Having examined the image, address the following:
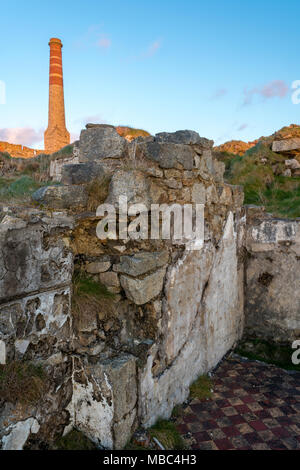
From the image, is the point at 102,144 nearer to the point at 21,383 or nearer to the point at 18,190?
the point at 21,383

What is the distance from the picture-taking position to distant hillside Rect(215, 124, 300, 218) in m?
6.22

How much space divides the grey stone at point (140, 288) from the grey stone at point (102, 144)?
936 millimetres

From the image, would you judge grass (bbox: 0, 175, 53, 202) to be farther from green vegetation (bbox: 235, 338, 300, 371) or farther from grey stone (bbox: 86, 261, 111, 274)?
green vegetation (bbox: 235, 338, 300, 371)

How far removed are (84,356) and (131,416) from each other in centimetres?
52

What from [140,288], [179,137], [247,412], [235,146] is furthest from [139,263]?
[235,146]

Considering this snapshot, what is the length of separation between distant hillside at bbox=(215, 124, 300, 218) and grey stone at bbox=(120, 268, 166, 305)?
153 inches

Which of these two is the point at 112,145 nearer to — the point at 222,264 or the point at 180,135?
the point at 180,135

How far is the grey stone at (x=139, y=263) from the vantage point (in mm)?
2260

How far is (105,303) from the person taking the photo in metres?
2.26

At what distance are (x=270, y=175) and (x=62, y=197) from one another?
6151 millimetres

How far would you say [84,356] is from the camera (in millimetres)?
2145

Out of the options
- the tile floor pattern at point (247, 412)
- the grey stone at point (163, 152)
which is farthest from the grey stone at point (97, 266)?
the tile floor pattern at point (247, 412)

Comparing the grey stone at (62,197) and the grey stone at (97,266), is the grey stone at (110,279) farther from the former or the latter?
the grey stone at (62,197)

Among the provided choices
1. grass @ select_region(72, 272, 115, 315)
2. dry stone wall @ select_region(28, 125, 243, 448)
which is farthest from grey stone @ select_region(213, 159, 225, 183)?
grass @ select_region(72, 272, 115, 315)
